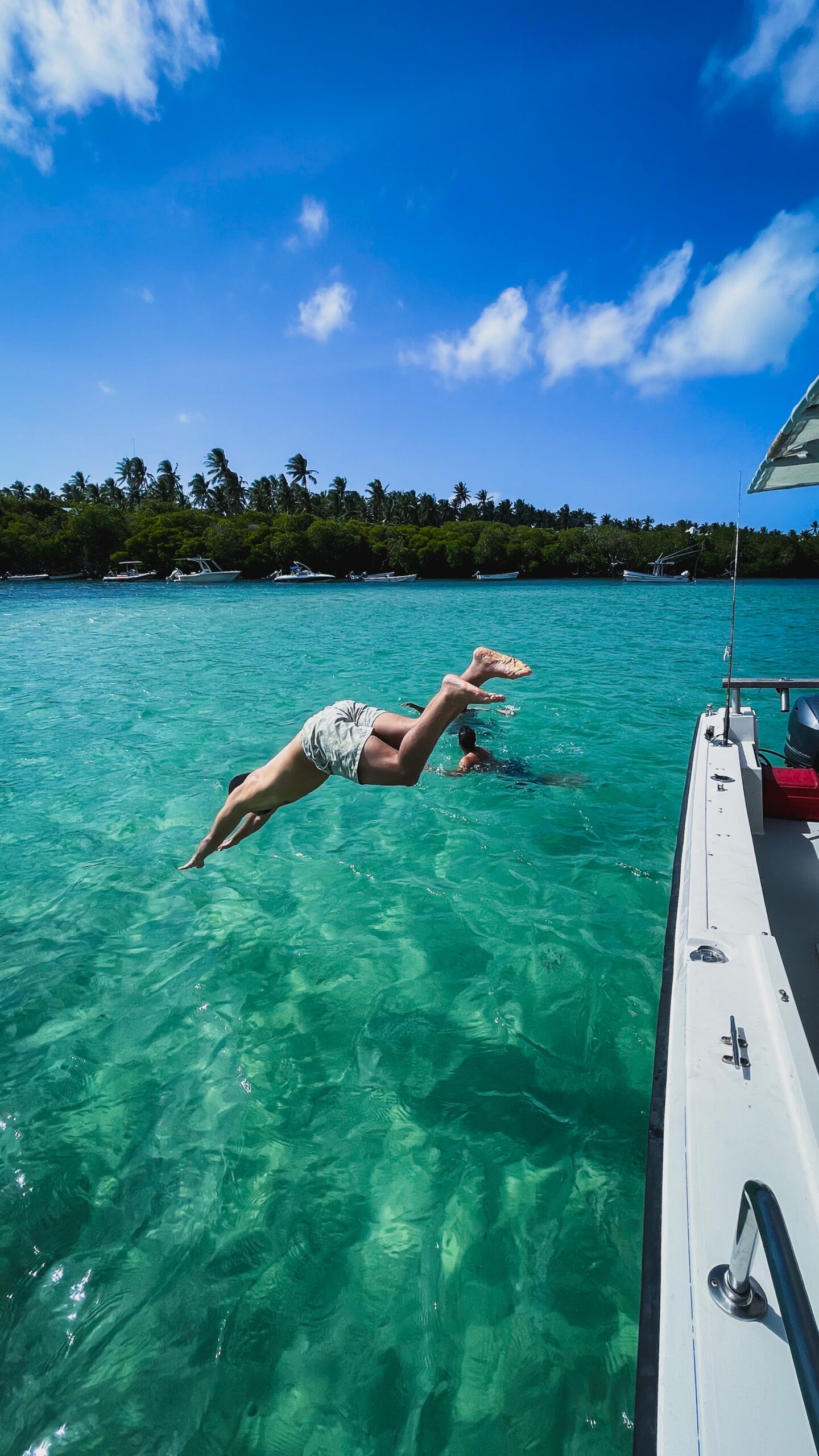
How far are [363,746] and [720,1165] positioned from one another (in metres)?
2.52

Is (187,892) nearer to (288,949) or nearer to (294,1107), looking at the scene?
(288,949)

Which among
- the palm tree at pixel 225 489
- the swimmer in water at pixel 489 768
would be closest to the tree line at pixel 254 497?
the palm tree at pixel 225 489

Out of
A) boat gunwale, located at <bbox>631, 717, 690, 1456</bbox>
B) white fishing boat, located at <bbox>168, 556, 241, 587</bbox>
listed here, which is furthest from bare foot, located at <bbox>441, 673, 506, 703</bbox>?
white fishing boat, located at <bbox>168, 556, 241, 587</bbox>

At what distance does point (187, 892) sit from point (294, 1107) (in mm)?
2857

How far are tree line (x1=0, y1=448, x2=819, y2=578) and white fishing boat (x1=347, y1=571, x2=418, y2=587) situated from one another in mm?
2468

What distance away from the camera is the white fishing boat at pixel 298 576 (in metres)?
79.3

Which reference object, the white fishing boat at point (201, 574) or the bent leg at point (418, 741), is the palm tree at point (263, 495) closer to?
the white fishing boat at point (201, 574)

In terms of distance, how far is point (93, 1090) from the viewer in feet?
12.8

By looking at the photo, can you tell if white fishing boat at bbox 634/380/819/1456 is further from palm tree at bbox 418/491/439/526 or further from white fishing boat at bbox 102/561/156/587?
palm tree at bbox 418/491/439/526

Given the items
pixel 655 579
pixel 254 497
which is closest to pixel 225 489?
pixel 254 497

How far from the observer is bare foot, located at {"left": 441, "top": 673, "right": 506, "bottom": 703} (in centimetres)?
319

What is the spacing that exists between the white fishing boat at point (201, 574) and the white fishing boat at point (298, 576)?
16.6 ft

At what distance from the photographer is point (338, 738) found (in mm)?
3836

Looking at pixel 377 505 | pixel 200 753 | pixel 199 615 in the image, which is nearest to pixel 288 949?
pixel 200 753
